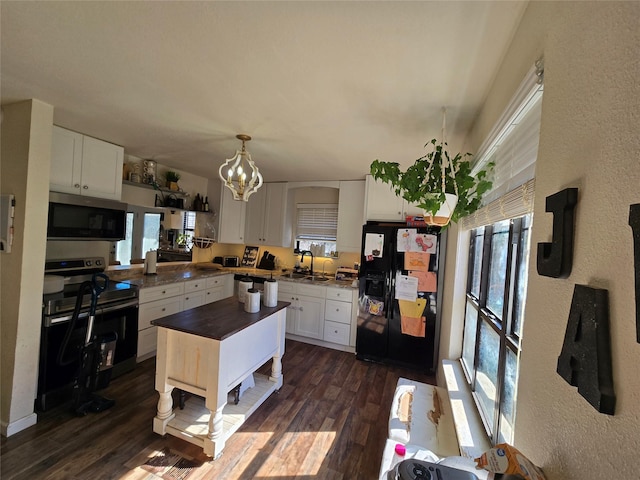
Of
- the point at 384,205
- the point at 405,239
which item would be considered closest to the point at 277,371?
the point at 405,239

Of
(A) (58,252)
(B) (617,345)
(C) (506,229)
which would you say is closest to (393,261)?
(C) (506,229)

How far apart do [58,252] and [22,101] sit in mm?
1307

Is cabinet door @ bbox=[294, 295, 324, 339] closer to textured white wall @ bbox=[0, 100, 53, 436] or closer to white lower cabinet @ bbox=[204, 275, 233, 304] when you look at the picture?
white lower cabinet @ bbox=[204, 275, 233, 304]

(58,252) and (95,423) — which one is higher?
(58,252)

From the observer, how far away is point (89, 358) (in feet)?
6.88

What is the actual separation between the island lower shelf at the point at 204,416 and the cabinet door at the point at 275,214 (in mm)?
2257

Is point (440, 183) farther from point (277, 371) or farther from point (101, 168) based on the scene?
point (101, 168)

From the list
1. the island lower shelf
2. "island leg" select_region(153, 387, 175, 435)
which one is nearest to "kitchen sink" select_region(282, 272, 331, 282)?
the island lower shelf

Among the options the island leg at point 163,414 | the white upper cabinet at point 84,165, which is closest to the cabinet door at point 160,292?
the white upper cabinet at point 84,165

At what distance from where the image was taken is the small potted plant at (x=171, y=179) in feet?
11.7

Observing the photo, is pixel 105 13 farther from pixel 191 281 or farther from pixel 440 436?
pixel 191 281

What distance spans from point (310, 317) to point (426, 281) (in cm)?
159

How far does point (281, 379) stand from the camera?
103 inches

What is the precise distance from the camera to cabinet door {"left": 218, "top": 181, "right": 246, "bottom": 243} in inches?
165
